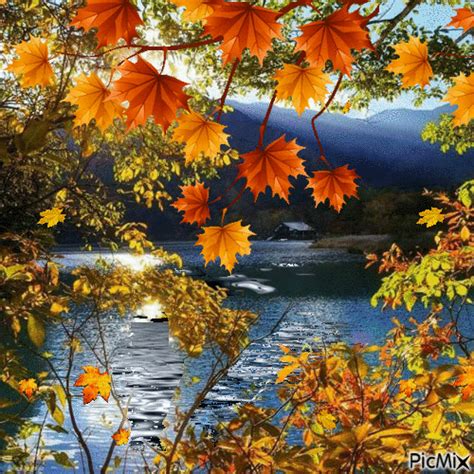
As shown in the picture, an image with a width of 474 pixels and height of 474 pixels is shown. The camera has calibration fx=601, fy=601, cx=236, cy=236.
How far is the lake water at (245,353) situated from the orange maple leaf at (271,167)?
2.42 m

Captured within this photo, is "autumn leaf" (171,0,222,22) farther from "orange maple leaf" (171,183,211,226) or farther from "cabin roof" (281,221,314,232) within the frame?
"cabin roof" (281,221,314,232)

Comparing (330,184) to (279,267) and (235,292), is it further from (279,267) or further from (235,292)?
(279,267)

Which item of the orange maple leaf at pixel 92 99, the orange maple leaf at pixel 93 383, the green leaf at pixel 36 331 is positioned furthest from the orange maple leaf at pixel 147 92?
the orange maple leaf at pixel 93 383

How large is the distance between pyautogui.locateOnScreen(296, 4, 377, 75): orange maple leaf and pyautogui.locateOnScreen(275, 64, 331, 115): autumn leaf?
0.44 ft

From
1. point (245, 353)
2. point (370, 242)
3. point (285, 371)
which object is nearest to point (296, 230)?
point (370, 242)

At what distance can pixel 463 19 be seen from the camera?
1.12 m

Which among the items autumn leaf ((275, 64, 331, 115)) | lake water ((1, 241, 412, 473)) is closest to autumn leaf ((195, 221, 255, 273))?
autumn leaf ((275, 64, 331, 115))

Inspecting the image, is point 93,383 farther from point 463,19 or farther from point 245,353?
point 245,353

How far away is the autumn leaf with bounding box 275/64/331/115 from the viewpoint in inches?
37.0

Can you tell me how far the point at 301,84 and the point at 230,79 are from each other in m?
0.21

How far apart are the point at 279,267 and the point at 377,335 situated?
42681mm

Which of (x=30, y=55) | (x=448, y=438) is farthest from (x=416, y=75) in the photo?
(x=448, y=438)

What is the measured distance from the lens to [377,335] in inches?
1025

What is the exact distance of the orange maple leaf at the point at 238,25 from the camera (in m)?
0.73
